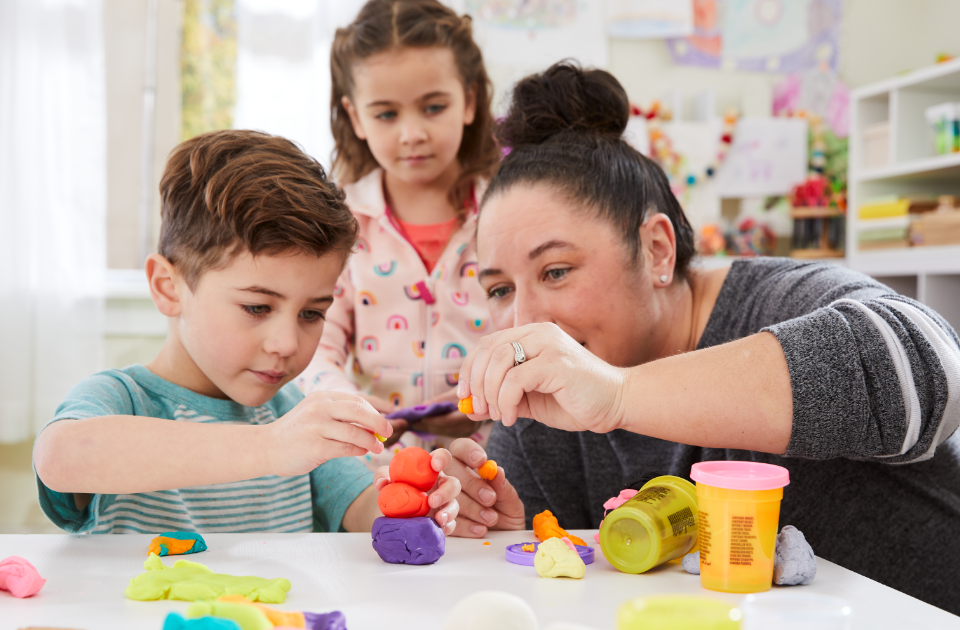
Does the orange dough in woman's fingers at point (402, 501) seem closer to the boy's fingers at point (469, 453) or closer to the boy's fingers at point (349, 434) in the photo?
the boy's fingers at point (349, 434)

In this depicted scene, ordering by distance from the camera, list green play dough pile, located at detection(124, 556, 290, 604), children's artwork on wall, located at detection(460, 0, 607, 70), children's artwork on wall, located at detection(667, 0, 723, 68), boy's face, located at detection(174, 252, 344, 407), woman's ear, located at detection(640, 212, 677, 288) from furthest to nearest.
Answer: children's artwork on wall, located at detection(667, 0, 723, 68)
children's artwork on wall, located at detection(460, 0, 607, 70)
woman's ear, located at detection(640, 212, 677, 288)
boy's face, located at detection(174, 252, 344, 407)
green play dough pile, located at detection(124, 556, 290, 604)

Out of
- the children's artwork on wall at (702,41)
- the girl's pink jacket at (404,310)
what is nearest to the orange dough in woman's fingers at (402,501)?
the girl's pink jacket at (404,310)

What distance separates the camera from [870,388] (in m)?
0.75

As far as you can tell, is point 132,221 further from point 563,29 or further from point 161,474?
point 161,474

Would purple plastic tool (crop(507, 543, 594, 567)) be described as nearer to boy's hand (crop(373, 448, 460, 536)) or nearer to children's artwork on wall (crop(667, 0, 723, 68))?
boy's hand (crop(373, 448, 460, 536))

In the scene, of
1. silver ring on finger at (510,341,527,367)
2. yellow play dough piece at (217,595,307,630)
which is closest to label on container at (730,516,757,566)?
silver ring on finger at (510,341,527,367)

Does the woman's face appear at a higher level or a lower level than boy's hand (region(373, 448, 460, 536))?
higher

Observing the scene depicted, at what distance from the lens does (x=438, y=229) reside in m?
1.69

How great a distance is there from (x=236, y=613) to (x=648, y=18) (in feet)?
8.99

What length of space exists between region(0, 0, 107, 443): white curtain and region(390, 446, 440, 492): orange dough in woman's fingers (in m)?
1.91

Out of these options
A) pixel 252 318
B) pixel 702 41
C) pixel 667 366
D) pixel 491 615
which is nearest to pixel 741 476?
pixel 667 366

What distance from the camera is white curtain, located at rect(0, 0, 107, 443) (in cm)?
233

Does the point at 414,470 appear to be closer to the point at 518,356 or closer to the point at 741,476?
the point at 518,356

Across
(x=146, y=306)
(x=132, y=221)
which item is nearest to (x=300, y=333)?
(x=146, y=306)
